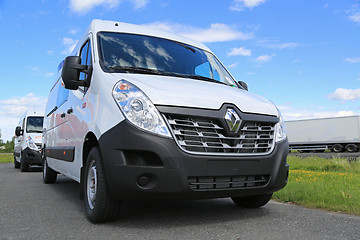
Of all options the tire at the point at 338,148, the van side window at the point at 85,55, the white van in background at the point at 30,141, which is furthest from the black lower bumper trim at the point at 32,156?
the tire at the point at 338,148

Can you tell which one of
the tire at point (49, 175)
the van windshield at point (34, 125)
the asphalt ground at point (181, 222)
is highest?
the van windshield at point (34, 125)

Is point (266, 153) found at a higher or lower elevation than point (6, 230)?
higher

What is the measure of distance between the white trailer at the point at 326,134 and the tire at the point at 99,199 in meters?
34.1

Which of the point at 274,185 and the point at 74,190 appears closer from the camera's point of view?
the point at 274,185

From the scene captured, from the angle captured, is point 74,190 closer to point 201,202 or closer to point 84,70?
point 201,202

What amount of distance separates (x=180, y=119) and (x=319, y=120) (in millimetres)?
35989

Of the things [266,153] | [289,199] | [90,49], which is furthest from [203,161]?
[289,199]

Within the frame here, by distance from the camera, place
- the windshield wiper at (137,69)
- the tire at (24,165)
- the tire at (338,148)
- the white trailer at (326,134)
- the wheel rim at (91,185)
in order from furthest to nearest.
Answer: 1. the tire at (338,148)
2. the white trailer at (326,134)
3. the tire at (24,165)
4. the windshield wiper at (137,69)
5. the wheel rim at (91,185)

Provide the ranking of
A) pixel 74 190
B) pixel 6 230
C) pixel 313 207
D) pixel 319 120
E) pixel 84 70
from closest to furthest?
pixel 6 230 < pixel 84 70 < pixel 313 207 < pixel 74 190 < pixel 319 120

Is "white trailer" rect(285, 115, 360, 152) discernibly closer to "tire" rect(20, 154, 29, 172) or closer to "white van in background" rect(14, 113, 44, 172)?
"white van in background" rect(14, 113, 44, 172)

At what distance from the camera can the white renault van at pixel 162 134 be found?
3.26m

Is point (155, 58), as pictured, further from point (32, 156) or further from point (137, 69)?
point (32, 156)

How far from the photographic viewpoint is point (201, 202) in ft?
16.6

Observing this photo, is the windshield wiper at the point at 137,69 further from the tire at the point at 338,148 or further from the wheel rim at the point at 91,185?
the tire at the point at 338,148
